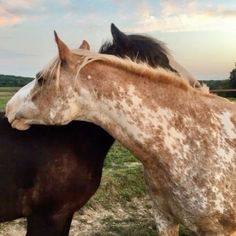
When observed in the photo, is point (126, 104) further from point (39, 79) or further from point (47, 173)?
point (47, 173)

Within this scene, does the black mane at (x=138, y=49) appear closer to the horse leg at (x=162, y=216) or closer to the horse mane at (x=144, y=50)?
the horse mane at (x=144, y=50)

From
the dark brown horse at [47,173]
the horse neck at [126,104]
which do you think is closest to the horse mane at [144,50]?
the dark brown horse at [47,173]

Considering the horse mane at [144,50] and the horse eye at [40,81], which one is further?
the horse mane at [144,50]

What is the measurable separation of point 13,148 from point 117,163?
16.3ft

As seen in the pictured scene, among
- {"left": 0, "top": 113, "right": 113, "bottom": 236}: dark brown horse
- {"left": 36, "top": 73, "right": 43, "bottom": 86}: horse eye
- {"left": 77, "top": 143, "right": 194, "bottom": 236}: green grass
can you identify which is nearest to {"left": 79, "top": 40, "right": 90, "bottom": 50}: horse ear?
{"left": 36, "top": 73, "right": 43, "bottom": 86}: horse eye

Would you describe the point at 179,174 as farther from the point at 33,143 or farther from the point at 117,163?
the point at 117,163

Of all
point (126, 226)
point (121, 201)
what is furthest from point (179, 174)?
point (121, 201)

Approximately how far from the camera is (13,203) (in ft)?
12.6

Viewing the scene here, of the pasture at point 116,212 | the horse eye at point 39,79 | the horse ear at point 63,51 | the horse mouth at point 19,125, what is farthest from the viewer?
the pasture at point 116,212

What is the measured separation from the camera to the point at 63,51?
137 inches

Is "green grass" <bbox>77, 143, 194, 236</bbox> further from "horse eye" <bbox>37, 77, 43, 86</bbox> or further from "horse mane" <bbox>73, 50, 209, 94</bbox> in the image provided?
"horse eye" <bbox>37, 77, 43, 86</bbox>

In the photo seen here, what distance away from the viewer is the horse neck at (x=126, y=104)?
354 cm

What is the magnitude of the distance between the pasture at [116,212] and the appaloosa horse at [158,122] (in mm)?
2296

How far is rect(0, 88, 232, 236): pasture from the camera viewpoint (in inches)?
233
